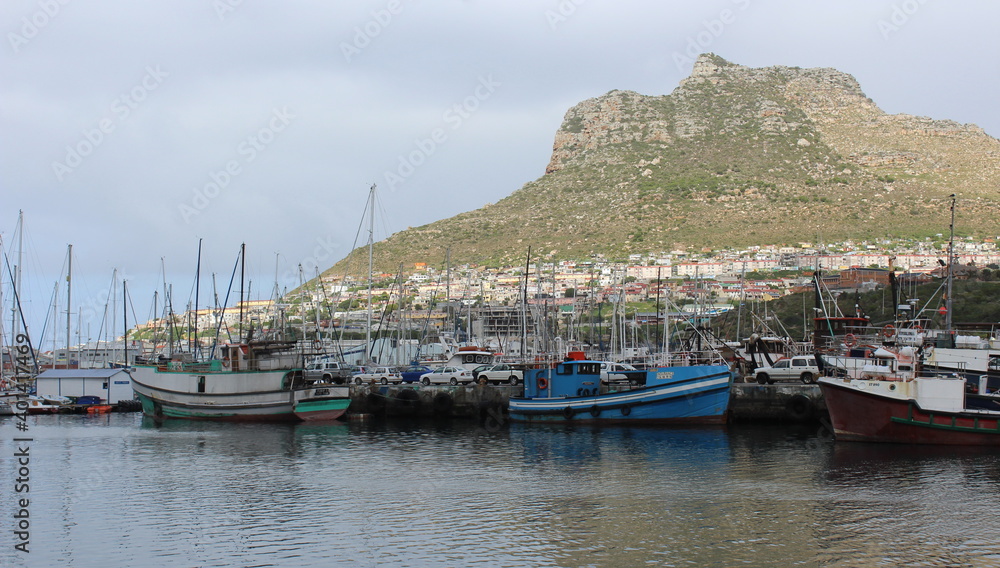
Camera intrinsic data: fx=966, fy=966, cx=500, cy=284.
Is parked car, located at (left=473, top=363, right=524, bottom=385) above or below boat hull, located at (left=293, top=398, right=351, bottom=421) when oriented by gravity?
above

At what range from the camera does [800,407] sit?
1549 inches

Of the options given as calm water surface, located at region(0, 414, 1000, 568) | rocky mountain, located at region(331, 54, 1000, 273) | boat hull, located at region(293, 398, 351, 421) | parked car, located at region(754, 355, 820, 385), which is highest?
rocky mountain, located at region(331, 54, 1000, 273)

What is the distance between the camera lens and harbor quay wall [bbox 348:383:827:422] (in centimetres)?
3950

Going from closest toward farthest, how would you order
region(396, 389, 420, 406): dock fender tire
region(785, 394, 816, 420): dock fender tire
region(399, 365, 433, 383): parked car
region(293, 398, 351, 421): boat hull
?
region(785, 394, 816, 420): dock fender tire, region(293, 398, 351, 421): boat hull, region(396, 389, 420, 406): dock fender tire, region(399, 365, 433, 383): parked car

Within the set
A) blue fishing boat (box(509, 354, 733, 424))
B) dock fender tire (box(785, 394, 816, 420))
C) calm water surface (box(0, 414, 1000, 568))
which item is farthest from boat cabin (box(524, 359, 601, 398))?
dock fender tire (box(785, 394, 816, 420))

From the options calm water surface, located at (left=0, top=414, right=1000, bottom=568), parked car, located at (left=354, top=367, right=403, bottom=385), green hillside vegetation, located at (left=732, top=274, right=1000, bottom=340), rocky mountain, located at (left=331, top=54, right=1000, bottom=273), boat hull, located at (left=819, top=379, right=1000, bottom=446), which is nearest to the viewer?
calm water surface, located at (left=0, top=414, right=1000, bottom=568)

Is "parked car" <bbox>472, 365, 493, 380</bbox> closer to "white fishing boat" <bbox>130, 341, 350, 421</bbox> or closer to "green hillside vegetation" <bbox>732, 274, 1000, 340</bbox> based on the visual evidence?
"white fishing boat" <bbox>130, 341, 350, 421</bbox>

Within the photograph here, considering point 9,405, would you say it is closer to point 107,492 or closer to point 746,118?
point 107,492

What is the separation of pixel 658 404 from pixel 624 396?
56.8 inches

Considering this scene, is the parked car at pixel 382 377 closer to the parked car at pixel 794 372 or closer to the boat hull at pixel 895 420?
the parked car at pixel 794 372

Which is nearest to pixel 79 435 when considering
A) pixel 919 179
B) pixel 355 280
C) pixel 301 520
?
pixel 301 520

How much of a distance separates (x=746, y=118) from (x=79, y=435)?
143399 mm

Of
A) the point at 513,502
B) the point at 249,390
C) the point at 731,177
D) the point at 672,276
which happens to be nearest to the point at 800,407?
the point at 513,502

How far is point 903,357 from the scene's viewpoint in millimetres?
34969
